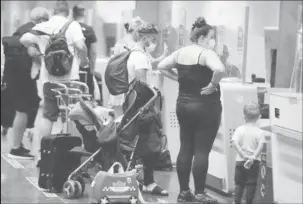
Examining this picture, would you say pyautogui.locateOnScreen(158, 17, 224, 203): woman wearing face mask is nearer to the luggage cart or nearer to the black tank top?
the black tank top

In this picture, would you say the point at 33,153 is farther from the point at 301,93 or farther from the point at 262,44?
the point at 301,93

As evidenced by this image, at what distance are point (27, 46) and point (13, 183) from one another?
1547mm

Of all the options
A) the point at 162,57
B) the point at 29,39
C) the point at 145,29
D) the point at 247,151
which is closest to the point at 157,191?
the point at 247,151

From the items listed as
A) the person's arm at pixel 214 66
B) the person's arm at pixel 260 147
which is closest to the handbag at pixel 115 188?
the person's arm at pixel 214 66

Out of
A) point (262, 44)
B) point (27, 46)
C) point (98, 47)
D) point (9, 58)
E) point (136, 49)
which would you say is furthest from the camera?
point (98, 47)

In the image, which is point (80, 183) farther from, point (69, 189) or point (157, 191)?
point (157, 191)

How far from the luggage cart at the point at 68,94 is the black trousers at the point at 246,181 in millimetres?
1816

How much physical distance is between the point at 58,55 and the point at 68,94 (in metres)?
0.44

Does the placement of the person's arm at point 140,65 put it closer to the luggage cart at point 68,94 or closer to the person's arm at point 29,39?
the luggage cart at point 68,94

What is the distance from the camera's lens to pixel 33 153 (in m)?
9.80

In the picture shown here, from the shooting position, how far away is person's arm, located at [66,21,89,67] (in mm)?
8156

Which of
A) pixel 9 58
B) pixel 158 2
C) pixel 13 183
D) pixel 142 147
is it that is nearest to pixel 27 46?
pixel 9 58

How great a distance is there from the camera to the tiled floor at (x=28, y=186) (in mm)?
7359

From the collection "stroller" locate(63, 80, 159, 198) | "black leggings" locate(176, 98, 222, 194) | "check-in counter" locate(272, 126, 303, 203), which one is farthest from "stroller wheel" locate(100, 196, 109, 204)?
"black leggings" locate(176, 98, 222, 194)
